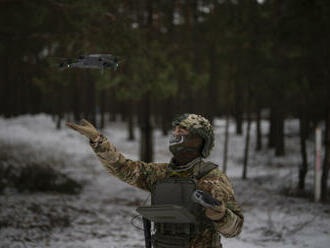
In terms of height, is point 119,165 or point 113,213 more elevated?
point 119,165

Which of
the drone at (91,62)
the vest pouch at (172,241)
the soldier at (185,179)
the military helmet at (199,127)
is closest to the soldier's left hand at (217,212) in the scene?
the soldier at (185,179)

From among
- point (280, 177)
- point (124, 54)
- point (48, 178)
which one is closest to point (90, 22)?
point (124, 54)

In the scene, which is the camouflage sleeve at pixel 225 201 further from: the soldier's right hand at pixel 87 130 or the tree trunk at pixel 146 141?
the tree trunk at pixel 146 141

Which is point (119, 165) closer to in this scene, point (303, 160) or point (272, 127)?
point (303, 160)

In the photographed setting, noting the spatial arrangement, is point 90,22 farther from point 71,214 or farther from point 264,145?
point 264,145

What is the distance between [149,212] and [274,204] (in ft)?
22.9

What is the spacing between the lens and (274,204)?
8914 millimetres

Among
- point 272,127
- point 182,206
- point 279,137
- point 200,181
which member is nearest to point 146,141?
point 279,137

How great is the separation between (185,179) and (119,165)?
2.00 ft

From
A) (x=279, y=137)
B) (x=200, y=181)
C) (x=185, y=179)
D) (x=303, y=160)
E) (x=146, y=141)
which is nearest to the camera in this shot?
(x=185, y=179)

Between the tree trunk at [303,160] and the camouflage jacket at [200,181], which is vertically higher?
the camouflage jacket at [200,181]

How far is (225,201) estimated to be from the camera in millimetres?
2738

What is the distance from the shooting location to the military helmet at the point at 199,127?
294 cm

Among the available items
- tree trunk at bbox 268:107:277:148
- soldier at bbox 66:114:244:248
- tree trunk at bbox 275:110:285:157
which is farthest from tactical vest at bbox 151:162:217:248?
tree trunk at bbox 268:107:277:148
